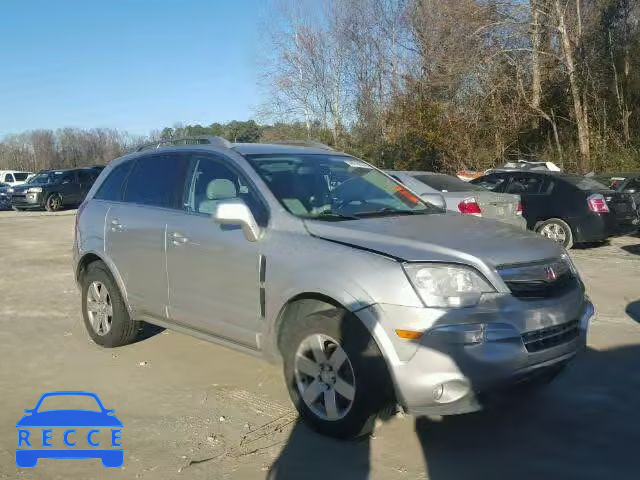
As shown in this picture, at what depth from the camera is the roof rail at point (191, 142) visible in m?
5.00

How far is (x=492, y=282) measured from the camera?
357cm

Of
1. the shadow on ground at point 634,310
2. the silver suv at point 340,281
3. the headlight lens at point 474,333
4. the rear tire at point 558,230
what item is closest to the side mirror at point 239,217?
the silver suv at point 340,281

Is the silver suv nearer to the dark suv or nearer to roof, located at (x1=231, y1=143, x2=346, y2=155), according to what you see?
roof, located at (x1=231, y1=143, x2=346, y2=155)

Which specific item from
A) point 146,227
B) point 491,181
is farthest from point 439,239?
point 491,181

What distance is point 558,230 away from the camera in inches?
464

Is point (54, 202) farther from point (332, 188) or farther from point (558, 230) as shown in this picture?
point (332, 188)

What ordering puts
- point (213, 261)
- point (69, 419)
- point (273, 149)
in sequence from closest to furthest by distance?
point (69, 419), point (213, 261), point (273, 149)

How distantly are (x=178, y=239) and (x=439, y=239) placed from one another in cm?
205

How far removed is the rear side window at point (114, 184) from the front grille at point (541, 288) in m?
3.65

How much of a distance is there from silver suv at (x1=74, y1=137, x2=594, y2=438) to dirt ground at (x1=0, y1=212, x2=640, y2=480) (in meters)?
0.32

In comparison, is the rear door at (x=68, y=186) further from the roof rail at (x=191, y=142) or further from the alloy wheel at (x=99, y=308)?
the roof rail at (x=191, y=142)

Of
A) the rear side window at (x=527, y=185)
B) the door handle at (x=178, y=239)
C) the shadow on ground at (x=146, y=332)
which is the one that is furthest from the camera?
the rear side window at (x=527, y=185)

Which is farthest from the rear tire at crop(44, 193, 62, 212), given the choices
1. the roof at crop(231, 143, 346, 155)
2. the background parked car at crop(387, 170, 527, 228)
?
the roof at crop(231, 143, 346, 155)

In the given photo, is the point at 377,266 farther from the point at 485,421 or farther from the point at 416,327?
the point at 485,421
